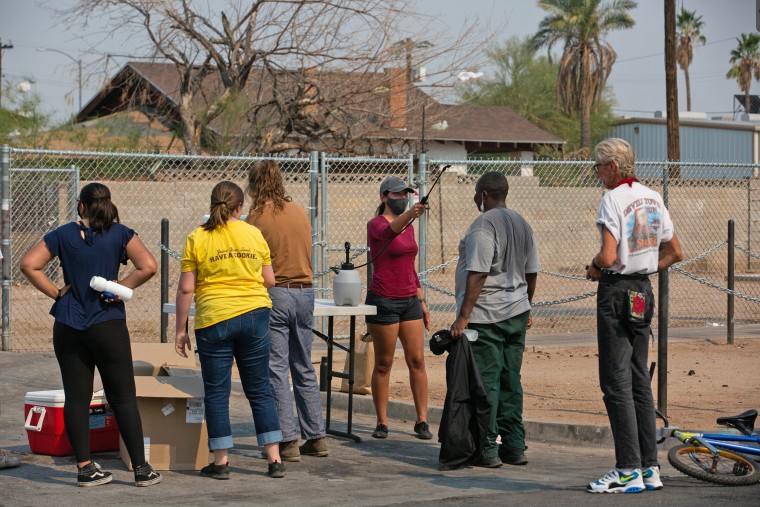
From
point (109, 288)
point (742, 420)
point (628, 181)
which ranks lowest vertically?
point (742, 420)

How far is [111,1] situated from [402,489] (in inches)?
680

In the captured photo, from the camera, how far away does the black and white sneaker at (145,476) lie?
6363 millimetres

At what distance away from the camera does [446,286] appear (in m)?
20.1

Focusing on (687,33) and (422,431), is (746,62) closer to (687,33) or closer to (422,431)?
(687,33)

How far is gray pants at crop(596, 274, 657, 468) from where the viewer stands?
20.3 feet

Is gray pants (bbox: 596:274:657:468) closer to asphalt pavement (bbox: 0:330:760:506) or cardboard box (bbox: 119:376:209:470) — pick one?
asphalt pavement (bbox: 0:330:760:506)

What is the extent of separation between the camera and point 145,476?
6.38 metres

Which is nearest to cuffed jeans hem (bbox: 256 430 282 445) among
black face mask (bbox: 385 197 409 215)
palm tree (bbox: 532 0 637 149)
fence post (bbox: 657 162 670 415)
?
black face mask (bbox: 385 197 409 215)

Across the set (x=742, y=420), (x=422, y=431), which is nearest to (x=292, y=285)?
(x=422, y=431)

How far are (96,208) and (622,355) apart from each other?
3122mm

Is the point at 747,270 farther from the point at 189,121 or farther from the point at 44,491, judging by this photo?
the point at 44,491

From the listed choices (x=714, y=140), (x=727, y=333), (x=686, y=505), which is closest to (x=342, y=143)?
(x=727, y=333)

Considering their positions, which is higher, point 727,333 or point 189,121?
point 189,121

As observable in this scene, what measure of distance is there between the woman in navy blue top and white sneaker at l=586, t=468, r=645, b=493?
258 cm
